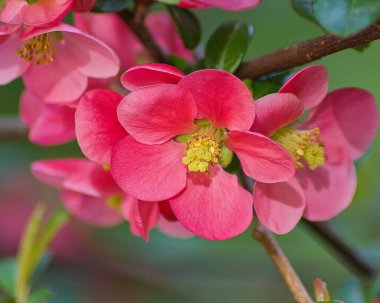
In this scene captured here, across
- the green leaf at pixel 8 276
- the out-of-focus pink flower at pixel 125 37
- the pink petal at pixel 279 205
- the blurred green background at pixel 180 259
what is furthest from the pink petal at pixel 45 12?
the blurred green background at pixel 180 259

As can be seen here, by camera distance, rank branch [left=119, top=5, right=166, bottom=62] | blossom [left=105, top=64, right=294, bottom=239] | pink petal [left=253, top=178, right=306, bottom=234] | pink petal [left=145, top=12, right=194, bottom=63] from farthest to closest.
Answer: pink petal [left=145, top=12, right=194, bottom=63] → branch [left=119, top=5, right=166, bottom=62] → pink petal [left=253, top=178, right=306, bottom=234] → blossom [left=105, top=64, right=294, bottom=239]

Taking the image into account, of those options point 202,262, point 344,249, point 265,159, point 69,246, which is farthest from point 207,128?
point 69,246

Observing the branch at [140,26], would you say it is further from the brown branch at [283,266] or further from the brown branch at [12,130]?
the brown branch at [12,130]

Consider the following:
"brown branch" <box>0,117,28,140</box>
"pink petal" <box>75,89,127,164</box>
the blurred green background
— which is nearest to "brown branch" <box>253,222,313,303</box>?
"pink petal" <box>75,89,127,164</box>

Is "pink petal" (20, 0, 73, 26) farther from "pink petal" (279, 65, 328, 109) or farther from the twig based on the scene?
the twig

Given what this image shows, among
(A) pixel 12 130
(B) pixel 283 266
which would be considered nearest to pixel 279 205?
(B) pixel 283 266

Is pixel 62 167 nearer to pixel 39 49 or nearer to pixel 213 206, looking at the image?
pixel 39 49

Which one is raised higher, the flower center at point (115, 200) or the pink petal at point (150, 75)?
the pink petal at point (150, 75)
